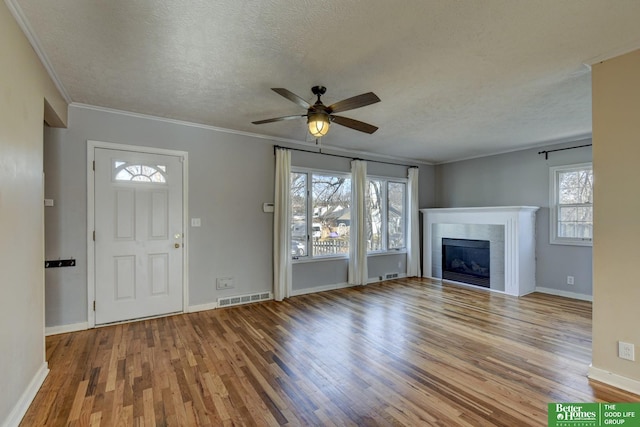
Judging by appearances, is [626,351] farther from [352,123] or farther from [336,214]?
→ [336,214]

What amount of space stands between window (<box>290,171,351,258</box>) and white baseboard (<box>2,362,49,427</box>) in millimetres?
3214

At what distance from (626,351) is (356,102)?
2824 mm

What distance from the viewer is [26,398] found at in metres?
2.03

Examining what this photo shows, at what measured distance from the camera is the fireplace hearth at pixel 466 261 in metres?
5.47

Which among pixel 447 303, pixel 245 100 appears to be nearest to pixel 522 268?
pixel 447 303

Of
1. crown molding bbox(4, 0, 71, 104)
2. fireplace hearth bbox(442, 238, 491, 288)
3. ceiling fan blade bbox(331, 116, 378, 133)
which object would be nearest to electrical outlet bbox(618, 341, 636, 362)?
ceiling fan blade bbox(331, 116, 378, 133)

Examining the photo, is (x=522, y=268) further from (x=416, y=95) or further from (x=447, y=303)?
(x=416, y=95)

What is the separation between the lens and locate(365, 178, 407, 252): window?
6008 millimetres

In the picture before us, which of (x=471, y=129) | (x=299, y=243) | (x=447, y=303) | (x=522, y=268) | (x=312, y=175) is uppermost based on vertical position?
(x=471, y=129)

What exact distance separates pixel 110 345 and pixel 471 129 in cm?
526

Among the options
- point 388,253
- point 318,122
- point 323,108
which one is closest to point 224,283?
point 318,122

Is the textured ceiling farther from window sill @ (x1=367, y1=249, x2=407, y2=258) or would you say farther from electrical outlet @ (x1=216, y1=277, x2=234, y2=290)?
window sill @ (x1=367, y1=249, x2=407, y2=258)

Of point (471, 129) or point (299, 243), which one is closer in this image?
point (471, 129)

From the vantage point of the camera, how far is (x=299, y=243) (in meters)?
5.10
